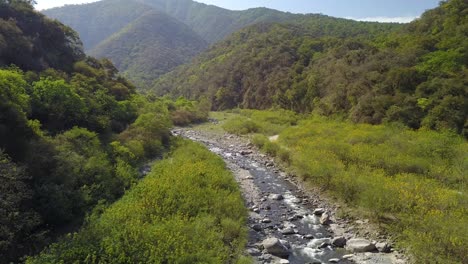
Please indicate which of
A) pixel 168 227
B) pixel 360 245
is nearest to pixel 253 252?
pixel 168 227

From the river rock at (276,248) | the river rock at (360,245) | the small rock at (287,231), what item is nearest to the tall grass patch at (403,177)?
the river rock at (360,245)

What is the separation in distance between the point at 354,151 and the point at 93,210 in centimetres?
1833

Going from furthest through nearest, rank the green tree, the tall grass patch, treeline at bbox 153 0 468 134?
treeline at bbox 153 0 468 134, the green tree, the tall grass patch

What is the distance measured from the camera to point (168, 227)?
47.2 feet

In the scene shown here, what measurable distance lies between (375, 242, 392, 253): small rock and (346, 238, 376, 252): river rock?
224 mm

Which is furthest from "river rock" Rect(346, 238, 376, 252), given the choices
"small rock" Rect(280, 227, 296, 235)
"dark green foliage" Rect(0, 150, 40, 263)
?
"dark green foliage" Rect(0, 150, 40, 263)

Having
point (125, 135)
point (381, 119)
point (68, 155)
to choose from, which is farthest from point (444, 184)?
point (125, 135)

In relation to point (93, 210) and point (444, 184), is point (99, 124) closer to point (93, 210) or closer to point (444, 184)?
point (93, 210)

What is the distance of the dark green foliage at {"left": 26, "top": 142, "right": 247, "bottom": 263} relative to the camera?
12.4 meters

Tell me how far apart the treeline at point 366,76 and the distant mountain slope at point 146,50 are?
187ft

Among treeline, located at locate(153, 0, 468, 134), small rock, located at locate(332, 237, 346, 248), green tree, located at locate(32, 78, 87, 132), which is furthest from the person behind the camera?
treeline, located at locate(153, 0, 468, 134)

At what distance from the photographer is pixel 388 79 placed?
38.7 m

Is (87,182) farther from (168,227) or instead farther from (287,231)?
(287,231)

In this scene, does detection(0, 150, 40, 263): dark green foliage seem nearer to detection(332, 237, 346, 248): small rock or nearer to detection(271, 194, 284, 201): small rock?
detection(332, 237, 346, 248): small rock
